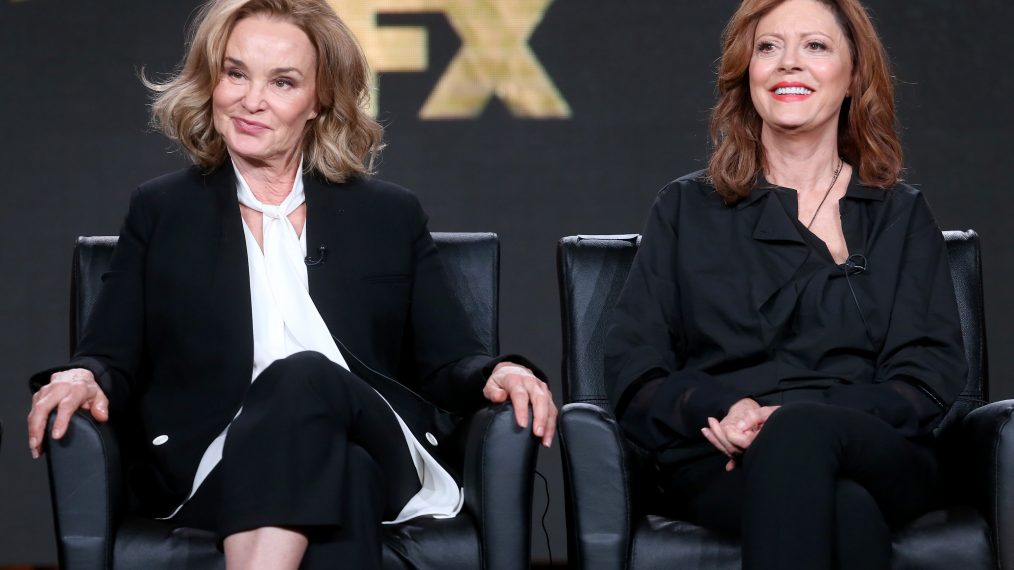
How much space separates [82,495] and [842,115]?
5.27 ft

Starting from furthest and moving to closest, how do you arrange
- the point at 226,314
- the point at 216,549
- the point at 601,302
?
the point at 601,302 → the point at 226,314 → the point at 216,549

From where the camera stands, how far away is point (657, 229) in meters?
2.59

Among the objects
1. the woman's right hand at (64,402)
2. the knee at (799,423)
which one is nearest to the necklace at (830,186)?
the knee at (799,423)

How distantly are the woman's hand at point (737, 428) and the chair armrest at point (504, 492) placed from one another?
1.01ft

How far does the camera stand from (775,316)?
96.5 inches

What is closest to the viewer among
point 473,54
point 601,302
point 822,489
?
point 822,489

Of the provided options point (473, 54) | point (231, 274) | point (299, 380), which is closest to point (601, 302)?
point (231, 274)

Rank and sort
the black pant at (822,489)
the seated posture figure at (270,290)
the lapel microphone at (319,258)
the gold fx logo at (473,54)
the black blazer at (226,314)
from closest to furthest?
1. the black pant at (822,489)
2. the seated posture figure at (270,290)
3. the black blazer at (226,314)
4. the lapel microphone at (319,258)
5. the gold fx logo at (473,54)

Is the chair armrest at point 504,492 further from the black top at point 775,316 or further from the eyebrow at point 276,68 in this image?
the eyebrow at point 276,68

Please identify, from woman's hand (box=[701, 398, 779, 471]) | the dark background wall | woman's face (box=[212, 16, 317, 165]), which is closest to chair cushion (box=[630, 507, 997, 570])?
woman's hand (box=[701, 398, 779, 471])

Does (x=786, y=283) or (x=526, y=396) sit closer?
(x=526, y=396)

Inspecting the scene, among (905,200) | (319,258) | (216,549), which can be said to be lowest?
(216,549)

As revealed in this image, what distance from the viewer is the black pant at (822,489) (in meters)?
1.90

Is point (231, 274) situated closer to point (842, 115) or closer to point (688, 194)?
point (688, 194)
